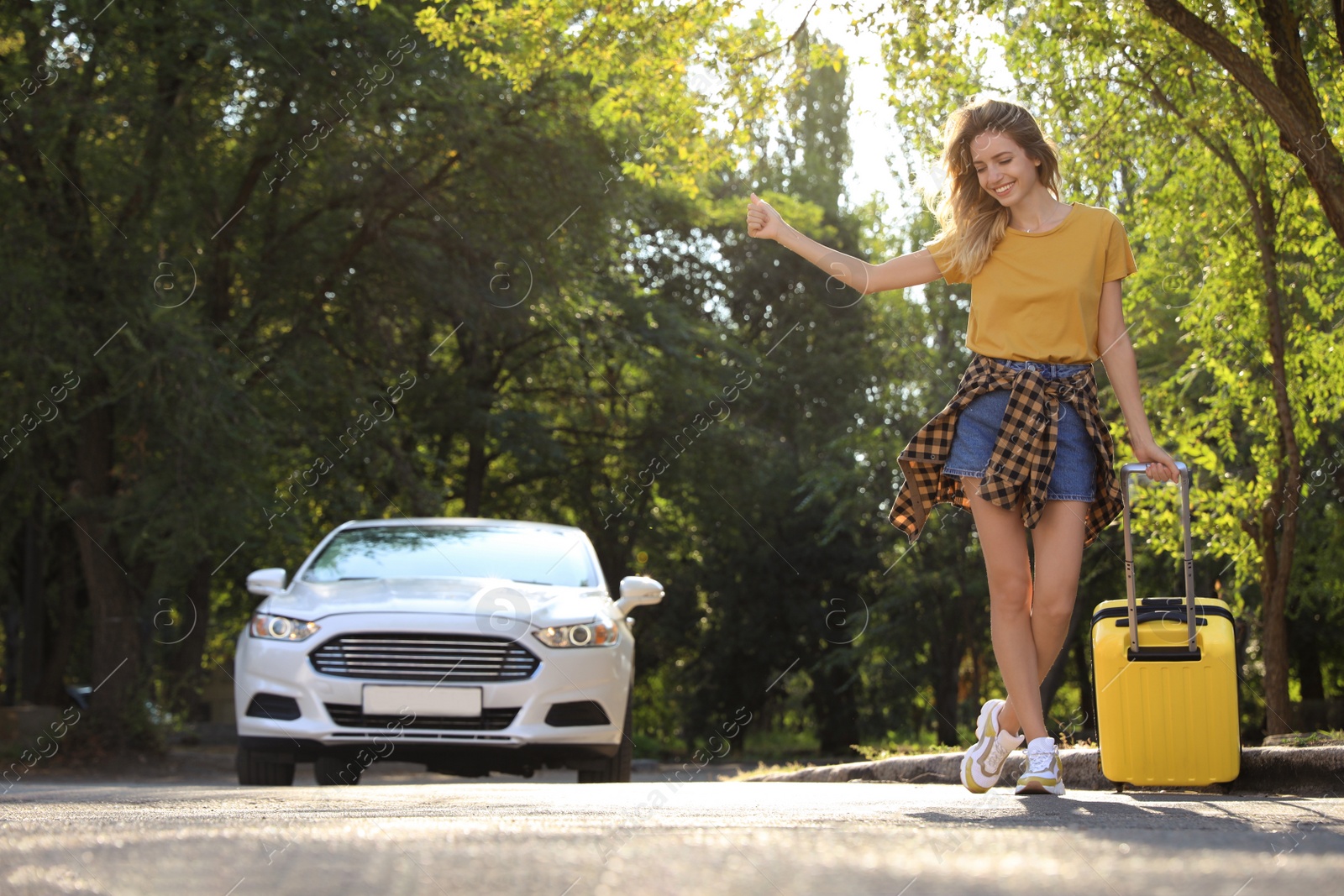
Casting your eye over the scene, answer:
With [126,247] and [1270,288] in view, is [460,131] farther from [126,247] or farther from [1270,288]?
[1270,288]

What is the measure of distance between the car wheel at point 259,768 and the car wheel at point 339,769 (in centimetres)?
21

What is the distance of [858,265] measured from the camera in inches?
205

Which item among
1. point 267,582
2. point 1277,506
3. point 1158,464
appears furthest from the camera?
point 1277,506

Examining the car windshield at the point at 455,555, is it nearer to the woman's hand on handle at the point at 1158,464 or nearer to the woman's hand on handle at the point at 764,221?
the woman's hand on handle at the point at 764,221

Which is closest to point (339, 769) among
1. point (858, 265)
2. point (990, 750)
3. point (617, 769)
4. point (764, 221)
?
point (617, 769)

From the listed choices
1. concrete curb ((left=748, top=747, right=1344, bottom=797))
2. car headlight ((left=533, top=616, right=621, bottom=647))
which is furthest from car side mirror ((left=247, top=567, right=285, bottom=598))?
concrete curb ((left=748, top=747, right=1344, bottom=797))

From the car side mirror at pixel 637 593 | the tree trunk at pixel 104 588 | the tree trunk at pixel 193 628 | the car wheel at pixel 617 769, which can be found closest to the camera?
the car wheel at pixel 617 769

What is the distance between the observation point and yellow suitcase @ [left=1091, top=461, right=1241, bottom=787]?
511cm

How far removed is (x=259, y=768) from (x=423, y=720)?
102 centimetres

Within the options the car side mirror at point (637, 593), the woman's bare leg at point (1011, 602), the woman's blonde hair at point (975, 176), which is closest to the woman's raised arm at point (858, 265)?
the woman's blonde hair at point (975, 176)

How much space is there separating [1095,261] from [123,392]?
10.7 meters

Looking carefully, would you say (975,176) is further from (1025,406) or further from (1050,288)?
(1025,406)

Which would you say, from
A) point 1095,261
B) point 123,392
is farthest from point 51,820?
point 123,392

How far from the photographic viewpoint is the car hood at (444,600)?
801 cm
